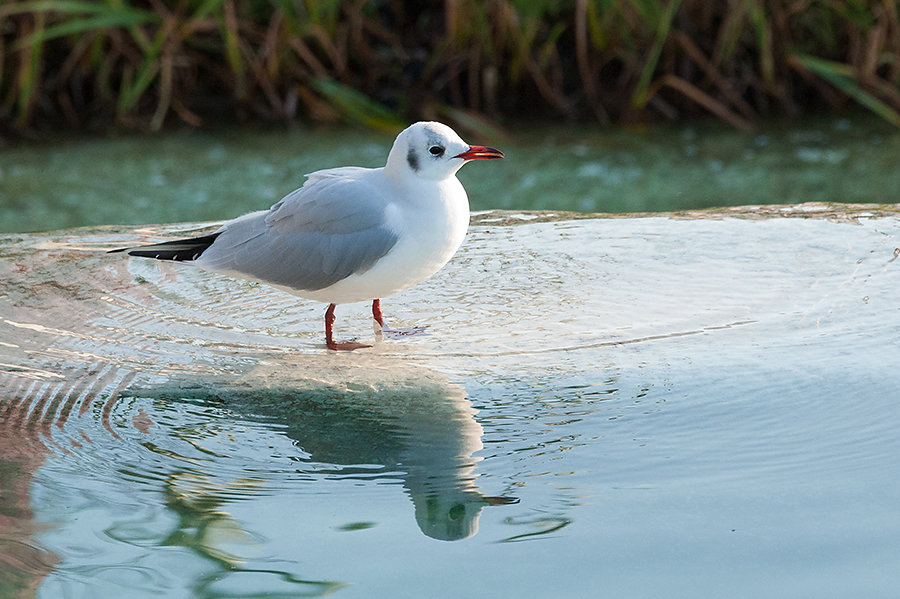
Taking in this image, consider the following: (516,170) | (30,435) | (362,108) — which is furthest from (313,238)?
(362,108)

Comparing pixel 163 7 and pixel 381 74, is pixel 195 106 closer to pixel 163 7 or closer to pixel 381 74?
pixel 163 7

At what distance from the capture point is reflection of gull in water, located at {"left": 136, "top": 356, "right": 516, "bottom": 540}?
157 cm

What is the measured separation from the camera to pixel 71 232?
2979mm

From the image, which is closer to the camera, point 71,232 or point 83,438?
point 83,438

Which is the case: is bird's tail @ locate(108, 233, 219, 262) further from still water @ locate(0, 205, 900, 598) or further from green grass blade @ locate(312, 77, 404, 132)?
green grass blade @ locate(312, 77, 404, 132)

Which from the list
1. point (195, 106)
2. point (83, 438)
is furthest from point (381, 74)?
point (83, 438)

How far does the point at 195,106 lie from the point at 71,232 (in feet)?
7.33

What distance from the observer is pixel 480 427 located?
178 cm

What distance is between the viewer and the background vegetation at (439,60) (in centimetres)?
466

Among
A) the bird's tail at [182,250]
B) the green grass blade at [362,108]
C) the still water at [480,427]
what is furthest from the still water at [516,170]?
the bird's tail at [182,250]

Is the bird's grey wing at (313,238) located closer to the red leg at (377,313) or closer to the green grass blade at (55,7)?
the red leg at (377,313)

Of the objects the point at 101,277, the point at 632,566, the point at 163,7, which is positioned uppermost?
the point at 163,7

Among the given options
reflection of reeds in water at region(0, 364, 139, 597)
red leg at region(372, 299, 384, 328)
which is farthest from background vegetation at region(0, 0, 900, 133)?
reflection of reeds in water at region(0, 364, 139, 597)

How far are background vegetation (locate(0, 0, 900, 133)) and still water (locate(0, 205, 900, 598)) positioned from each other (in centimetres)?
216
